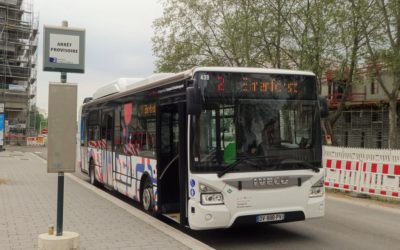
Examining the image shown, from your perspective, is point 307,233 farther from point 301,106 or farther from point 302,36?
point 302,36

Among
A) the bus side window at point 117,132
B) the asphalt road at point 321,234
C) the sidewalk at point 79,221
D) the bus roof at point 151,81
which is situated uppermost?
the bus roof at point 151,81

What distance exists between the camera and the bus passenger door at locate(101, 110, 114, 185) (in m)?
13.1

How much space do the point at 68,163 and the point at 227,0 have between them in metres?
28.0

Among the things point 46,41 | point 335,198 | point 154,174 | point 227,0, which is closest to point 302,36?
point 227,0

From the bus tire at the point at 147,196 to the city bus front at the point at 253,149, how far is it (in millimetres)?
2240

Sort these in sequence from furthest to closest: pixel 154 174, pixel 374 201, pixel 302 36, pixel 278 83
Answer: pixel 302 36 → pixel 374 201 → pixel 154 174 → pixel 278 83

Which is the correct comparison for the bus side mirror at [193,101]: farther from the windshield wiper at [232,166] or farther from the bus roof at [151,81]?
the windshield wiper at [232,166]

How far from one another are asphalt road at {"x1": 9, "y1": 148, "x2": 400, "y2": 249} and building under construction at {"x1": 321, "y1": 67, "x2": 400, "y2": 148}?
25643mm

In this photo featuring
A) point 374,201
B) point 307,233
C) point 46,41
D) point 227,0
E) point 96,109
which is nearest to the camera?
point 46,41

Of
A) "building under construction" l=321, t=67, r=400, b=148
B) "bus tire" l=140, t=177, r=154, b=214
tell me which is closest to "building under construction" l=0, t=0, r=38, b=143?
"building under construction" l=321, t=67, r=400, b=148

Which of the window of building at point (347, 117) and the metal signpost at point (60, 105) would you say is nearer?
the metal signpost at point (60, 105)

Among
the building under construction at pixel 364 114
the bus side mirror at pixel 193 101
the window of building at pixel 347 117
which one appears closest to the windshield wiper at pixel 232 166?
the bus side mirror at pixel 193 101

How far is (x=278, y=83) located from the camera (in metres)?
8.16

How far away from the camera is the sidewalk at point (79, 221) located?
712 cm
